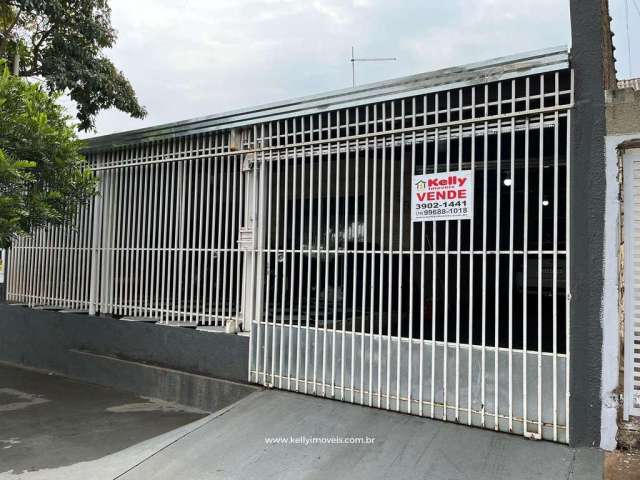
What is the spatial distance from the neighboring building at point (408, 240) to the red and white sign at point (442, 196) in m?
0.02

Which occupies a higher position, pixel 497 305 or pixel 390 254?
pixel 390 254

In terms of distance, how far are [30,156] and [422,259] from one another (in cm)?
447

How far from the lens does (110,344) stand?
24.2 feet

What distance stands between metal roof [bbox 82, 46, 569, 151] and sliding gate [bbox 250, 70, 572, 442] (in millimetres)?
100

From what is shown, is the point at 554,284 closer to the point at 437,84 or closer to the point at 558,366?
the point at 558,366

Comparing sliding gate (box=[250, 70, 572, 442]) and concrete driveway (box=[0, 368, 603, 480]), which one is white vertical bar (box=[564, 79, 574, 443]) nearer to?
sliding gate (box=[250, 70, 572, 442])

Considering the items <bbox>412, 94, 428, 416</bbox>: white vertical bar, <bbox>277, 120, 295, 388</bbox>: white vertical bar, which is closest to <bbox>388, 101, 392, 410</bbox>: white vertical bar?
<bbox>412, 94, 428, 416</bbox>: white vertical bar

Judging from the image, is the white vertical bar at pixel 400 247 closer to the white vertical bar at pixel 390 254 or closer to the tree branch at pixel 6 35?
the white vertical bar at pixel 390 254

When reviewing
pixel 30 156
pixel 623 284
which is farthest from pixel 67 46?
pixel 623 284

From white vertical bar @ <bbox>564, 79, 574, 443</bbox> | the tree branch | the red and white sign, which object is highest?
the tree branch

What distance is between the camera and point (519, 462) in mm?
3865

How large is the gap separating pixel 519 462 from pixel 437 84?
3339mm

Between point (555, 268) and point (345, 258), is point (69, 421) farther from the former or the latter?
point (555, 268)

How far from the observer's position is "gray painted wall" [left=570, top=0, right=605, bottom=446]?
393 cm
